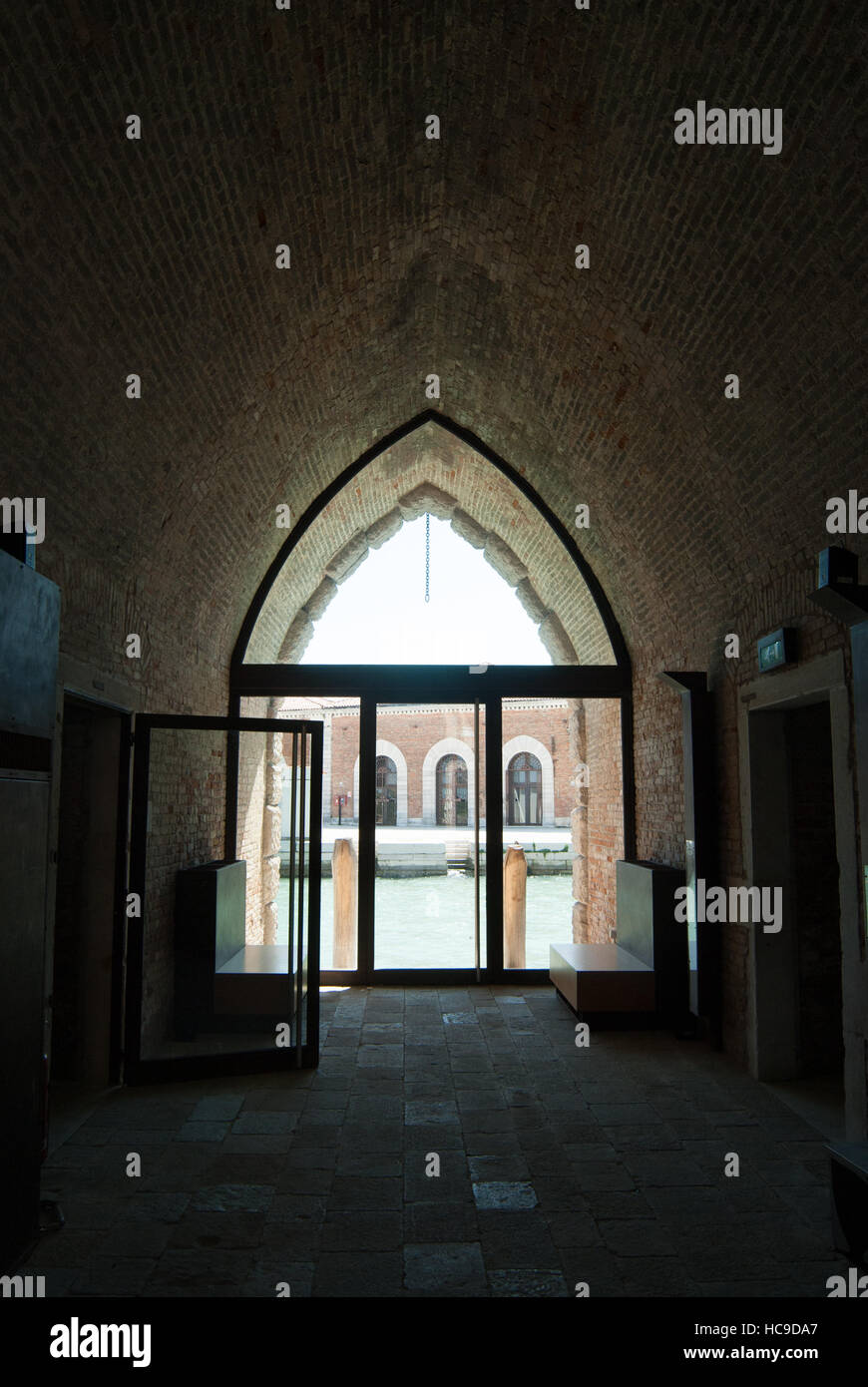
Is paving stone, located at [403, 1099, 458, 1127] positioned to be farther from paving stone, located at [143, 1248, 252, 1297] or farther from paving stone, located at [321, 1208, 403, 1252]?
paving stone, located at [143, 1248, 252, 1297]

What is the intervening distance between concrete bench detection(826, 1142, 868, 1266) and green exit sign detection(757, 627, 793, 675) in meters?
2.74

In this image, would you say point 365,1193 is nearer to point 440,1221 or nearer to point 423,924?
point 440,1221

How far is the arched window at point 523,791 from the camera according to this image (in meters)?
10.0

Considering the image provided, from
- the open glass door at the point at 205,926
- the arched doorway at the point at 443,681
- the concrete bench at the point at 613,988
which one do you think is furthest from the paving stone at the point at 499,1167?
the arched doorway at the point at 443,681

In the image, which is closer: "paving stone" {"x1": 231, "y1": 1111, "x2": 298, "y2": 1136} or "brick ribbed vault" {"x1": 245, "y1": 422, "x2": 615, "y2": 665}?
"paving stone" {"x1": 231, "y1": 1111, "x2": 298, "y2": 1136}

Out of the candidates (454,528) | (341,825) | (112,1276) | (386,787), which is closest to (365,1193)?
(112,1276)

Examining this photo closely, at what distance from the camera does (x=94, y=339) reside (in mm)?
4348

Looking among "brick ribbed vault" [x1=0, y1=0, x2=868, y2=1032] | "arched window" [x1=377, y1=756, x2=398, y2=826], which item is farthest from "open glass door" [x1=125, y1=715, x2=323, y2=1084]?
"arched window" [x1=377, y1=756, x2=398, y2=826]

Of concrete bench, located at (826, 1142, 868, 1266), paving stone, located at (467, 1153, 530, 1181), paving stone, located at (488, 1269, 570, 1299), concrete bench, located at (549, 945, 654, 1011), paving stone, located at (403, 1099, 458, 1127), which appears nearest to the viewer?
paving stone, located at (488, 1269, 570, 1299)

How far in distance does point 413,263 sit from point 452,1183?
6.07 m

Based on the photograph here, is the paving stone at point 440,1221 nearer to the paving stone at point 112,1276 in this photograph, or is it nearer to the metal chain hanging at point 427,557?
the paving stone at point 112,1276

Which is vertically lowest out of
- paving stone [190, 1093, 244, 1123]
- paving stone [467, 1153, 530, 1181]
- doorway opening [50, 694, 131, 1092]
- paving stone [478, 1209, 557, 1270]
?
paving stone [190, 1093, 244, 1123]

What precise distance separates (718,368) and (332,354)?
3078mm

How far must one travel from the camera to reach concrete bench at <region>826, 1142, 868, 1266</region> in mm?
3303
